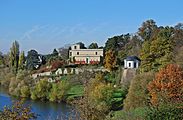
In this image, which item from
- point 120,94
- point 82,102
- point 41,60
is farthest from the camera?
point 41,60

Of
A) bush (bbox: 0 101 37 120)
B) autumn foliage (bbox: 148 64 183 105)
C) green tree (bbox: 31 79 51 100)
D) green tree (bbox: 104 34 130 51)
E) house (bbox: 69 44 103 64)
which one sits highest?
green tree (bbox: 104 34 130 51)

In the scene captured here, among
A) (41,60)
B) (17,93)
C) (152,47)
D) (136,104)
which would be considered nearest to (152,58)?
(152,47)

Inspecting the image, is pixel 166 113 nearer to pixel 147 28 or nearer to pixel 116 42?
pixel 147 28

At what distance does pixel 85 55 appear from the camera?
55.0 metres

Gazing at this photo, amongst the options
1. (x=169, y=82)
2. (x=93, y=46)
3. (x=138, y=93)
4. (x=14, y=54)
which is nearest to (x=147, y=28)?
(x=93, y=46)

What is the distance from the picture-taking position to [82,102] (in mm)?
10500

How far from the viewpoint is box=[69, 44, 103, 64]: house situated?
53875 mm

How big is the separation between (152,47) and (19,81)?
15.6m

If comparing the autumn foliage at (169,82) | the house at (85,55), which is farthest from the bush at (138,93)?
the house at (85,55)

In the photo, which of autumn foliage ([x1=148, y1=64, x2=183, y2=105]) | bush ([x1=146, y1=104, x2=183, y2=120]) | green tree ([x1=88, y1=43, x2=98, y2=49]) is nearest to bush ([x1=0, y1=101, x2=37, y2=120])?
bush ([x1=146, y1=104, x2=183, y2=120])

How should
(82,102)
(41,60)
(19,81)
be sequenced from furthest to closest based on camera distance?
(41,60), (19,81), (82,102)

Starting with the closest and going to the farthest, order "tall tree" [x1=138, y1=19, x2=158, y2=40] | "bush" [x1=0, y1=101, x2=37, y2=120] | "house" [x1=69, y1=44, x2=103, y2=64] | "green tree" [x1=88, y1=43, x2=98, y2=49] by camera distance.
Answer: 1. "bush" [x1=0, y1=101, x2=37, y2=120]
2. "tall tree" [x1=138, y1=19, x2=158, y2=40]
3. "house" [x1=69, y1=44, x2=103, y2=64]
4. "green tree" [x1=88, y1=43, x2=98, y2=49]

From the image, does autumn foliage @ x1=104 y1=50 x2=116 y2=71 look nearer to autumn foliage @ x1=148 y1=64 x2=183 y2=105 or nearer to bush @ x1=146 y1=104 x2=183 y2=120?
autumn foliage @ x1=148 y1=64 x2=183 y2=105

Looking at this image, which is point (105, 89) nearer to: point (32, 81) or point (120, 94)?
point (120, 94)
